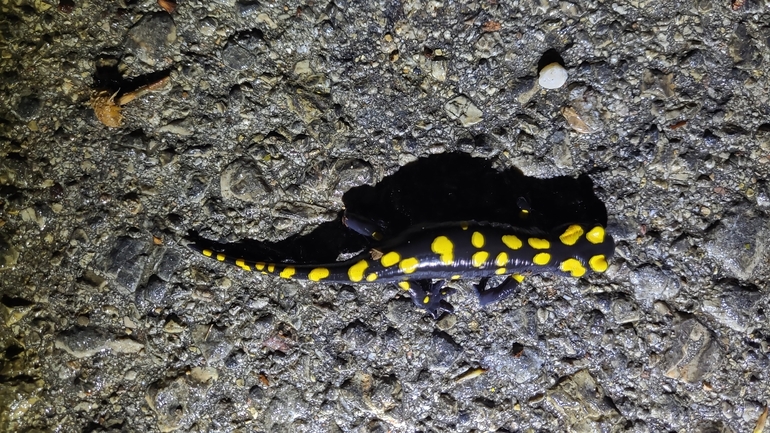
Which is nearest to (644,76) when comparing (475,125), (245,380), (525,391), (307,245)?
(475,125)

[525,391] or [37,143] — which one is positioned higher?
[37,143]

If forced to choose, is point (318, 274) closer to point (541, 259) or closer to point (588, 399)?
point (541, 259)

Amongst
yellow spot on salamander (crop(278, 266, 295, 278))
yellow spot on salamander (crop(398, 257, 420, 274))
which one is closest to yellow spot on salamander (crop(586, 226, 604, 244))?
yellow spot on salamander (crop(398, 257, 420, 274))

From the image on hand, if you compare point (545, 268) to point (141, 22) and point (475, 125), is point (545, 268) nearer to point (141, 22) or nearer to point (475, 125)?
point (475, 125)

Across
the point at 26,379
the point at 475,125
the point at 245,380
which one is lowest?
the point at 26,379

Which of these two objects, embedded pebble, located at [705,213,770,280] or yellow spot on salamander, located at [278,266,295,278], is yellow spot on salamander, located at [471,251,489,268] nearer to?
yellow spot on salamander, located at [278,266,295,278]
